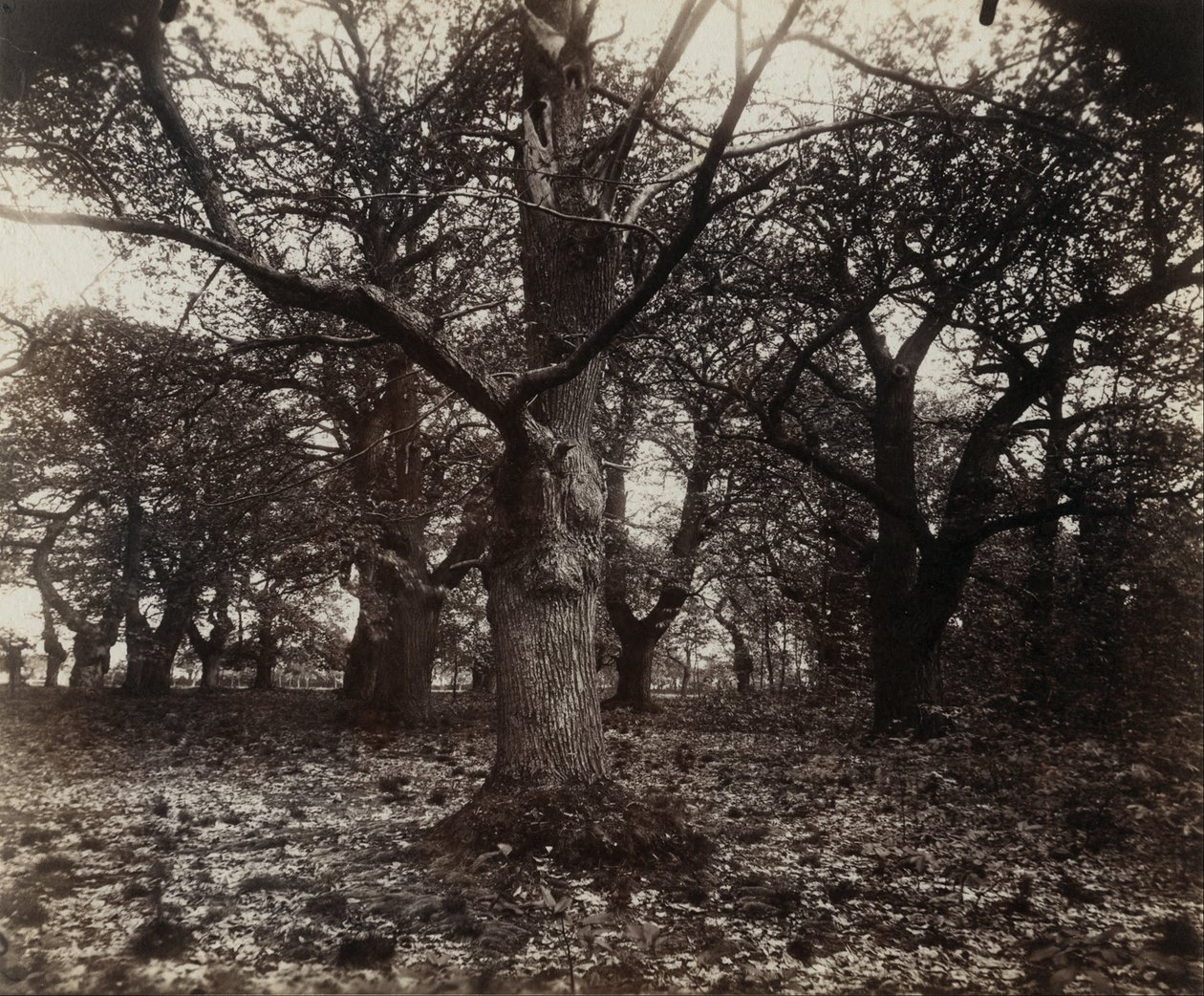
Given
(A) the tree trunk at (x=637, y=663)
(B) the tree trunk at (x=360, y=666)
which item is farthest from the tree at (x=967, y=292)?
(B) the tree trunk at (x=360, y=666)

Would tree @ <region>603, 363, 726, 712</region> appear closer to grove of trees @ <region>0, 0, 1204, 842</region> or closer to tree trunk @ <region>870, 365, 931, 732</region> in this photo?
grove of trees @ <region>0, 0, 1204, 842</region>

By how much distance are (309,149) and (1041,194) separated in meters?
6.85

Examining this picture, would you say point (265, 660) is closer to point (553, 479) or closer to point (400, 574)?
point (400, 574)

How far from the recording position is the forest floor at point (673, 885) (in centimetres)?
321

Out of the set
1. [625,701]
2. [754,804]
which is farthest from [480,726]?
[754,804]

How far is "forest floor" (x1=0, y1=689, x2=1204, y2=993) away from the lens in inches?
126

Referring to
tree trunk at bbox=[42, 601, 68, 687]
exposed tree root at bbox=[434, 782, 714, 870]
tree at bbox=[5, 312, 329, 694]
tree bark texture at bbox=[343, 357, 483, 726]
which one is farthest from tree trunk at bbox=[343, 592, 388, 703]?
tree trunk at bbox=[42, 601, 68, 687]

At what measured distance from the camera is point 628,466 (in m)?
7.18

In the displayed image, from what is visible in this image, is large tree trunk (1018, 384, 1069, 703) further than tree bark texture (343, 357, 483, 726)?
No

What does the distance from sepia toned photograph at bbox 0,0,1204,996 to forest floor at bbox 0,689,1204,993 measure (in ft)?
0.12

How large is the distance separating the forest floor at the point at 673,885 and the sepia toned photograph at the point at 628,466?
0.04 metres

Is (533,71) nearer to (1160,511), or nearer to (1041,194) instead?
(1041,194)

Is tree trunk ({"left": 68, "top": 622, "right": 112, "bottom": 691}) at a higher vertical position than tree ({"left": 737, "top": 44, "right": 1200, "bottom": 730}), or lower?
lower

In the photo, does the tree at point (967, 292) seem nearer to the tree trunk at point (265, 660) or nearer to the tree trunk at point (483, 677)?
the tree trunk at point (483, 677)
